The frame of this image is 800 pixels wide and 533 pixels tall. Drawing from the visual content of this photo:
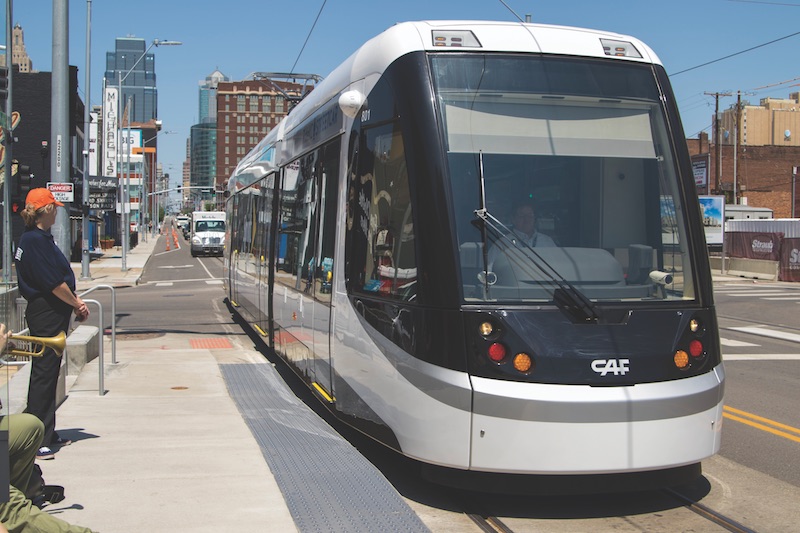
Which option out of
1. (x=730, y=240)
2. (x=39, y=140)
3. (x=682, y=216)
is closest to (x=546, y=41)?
(x=682, y=216)

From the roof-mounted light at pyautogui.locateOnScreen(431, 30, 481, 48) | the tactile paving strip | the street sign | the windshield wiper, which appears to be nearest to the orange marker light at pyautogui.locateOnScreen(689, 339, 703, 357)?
the windshield wiper

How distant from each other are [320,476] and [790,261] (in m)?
34.8

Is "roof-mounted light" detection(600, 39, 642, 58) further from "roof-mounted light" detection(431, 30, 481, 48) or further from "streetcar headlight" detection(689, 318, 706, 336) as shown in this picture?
"streetcar headlight" detection(689, 318, 706, 336)

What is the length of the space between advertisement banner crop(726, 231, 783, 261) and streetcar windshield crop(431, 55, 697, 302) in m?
34.8

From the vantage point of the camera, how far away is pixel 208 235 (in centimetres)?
5369

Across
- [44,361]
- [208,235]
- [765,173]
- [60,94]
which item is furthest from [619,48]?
[765,173]

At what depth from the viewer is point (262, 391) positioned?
9.62m

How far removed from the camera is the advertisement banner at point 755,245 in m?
38.5

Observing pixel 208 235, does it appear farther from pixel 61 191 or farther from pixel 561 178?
pixel 561 178

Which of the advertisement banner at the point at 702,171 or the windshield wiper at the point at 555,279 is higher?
the advertisement banner at the point at 702,171

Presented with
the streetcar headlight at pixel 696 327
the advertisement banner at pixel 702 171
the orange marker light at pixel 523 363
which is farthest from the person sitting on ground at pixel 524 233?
the advertisement banner at pixel 702 171

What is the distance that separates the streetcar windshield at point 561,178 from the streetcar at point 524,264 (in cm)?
1

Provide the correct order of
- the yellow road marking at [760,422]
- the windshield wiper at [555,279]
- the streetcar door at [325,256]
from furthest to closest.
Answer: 1. the yellow road marking at [760,422]
2. the streetcar door at [325,256]
3. the windshield wiper at [555,279]

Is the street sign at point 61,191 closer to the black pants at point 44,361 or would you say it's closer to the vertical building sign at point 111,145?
the black pants at point 44,361
